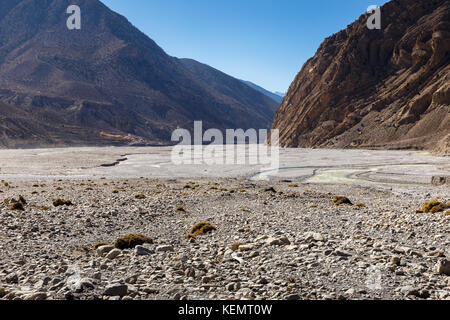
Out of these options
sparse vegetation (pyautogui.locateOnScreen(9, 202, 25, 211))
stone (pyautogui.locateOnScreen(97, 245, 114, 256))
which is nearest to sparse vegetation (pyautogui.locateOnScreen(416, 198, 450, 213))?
stone (pyautogui.locateOnScreen(97, 245, 114, 256))

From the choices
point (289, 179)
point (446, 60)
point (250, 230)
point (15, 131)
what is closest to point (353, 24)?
point (446, 60)

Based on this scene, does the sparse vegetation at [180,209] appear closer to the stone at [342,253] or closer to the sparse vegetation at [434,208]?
the stone at [342,253]

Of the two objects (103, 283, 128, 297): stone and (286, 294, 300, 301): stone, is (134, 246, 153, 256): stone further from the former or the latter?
(286, 294, 300, 301): stone

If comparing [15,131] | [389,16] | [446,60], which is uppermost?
[389,16]

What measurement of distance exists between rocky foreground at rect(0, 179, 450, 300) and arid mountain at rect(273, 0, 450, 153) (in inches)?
3086

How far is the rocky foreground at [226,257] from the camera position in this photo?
6.69m

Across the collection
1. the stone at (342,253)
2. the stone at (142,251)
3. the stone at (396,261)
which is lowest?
the stone at (142,251)

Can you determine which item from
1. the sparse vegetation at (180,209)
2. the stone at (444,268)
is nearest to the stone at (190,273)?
the stone at (444,268)

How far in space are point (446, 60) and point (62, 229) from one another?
10699cm

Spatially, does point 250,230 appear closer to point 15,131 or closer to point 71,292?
point 71,292

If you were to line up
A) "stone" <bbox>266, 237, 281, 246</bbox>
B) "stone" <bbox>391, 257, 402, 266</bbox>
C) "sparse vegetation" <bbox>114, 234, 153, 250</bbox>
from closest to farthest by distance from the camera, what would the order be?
"stone" <bbox>391, 257, 402, 266</bbox> < "stone" <bbox>266, 237, 281, 246</bbox> < "sparse vegetation" <bbox>114, 234, 153, 250</bbox>

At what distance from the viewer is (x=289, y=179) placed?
39.5m

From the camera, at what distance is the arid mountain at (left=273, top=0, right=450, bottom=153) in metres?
87.1

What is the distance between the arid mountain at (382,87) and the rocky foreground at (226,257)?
7838 cm
